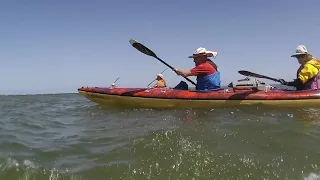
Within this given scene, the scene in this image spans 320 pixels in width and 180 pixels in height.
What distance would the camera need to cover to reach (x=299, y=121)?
276 inches

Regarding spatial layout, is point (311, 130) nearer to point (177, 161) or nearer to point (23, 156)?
point (177, 161)

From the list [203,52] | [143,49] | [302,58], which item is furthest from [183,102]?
[302,58]

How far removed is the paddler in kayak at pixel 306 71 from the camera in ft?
30.8

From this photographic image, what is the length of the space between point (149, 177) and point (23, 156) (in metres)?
2.08

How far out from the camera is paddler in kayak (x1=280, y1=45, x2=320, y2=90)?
9398 mm

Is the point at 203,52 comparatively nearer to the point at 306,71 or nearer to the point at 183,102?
the point at 183,102

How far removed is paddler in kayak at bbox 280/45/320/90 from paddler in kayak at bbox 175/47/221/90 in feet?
7.67

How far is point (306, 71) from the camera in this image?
370 inches

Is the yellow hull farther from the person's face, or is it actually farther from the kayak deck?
the person's face

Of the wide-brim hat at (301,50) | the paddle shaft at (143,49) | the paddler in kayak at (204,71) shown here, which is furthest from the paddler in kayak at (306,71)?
the paddle shaft at (143,49)

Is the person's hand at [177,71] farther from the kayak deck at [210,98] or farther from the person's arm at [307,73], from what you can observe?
the person's arm at [307,73]

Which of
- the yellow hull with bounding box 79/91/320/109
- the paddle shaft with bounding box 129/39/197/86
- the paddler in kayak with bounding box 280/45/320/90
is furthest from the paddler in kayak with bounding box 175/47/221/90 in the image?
the paddler in kayak with bounding box 280/45/320/90

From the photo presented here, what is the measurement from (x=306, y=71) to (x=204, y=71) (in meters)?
2.86

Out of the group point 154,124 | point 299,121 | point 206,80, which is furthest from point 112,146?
point 206,80
